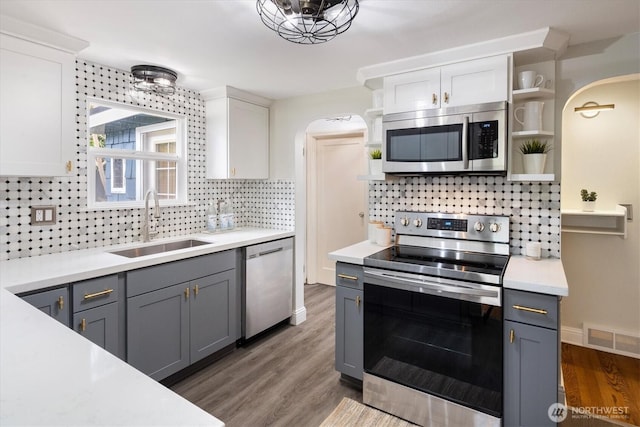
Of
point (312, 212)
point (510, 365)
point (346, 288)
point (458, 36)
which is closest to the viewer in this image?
point (510, 365)

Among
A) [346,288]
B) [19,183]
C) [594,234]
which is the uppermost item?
[19,183]

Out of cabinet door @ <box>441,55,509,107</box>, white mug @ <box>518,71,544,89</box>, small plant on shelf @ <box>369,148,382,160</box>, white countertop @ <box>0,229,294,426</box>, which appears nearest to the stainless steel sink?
white countertop @ <box>0,229,294,426</box>

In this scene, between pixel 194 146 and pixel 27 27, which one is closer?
pixel 27 27

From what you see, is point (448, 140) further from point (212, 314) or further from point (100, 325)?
point (100, 325)

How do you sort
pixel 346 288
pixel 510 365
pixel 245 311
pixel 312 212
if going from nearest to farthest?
pixel 510 365 → pixel 346 288 → pixel 245 311 → pixel 312 212

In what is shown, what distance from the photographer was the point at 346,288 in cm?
234

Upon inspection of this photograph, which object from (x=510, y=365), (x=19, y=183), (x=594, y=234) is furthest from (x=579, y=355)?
(x=19, y=183)

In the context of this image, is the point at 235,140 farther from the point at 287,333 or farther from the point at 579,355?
the point at 579,355

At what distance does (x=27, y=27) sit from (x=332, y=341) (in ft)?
9.63

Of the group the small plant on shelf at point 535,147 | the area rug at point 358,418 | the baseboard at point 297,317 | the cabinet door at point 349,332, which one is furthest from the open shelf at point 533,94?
the baseboard at point 297,317

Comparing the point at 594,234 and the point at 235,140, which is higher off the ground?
the point at 235,140

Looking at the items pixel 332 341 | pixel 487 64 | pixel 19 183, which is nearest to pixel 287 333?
pixel 332 341

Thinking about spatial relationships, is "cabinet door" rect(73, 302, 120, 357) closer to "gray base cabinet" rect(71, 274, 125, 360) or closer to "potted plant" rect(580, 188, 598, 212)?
A: "gray base cabinet" rect(71, 274, 125, 360)

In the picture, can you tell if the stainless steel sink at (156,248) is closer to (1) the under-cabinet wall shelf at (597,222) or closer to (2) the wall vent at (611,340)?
(1) the under-cabinet wall shelf at (597,222)
